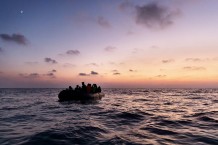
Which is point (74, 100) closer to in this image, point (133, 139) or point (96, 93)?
point (96, 93)

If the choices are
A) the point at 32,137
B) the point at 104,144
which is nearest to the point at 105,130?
the point at 104,144

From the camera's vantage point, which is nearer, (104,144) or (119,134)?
(104,144)

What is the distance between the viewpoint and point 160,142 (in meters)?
10.7

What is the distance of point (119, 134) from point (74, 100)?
84.2 ft

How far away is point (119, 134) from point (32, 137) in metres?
4.50

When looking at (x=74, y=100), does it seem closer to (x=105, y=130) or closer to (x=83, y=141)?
(x=105, y=130)

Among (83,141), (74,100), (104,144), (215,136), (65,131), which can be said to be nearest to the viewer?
(104,144)

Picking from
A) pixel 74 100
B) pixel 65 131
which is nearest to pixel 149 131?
pixel 65 131

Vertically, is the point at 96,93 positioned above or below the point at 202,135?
above

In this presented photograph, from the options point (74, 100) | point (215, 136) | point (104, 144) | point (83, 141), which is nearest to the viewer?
point (104, 144)

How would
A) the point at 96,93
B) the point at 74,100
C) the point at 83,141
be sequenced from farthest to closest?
1. the point at 96,93
2. the point at 74,100
3. the point at 83,141

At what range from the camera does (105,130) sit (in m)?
13.6

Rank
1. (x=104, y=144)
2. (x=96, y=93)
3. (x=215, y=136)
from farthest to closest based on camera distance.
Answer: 1. (x=96, y=93)
2. (x=215, y=136)
3. (x=104, y=144)

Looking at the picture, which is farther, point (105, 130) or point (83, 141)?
point (105, 130)
